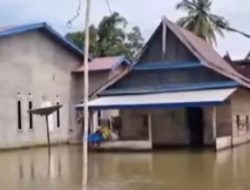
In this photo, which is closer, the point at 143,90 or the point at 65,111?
the point at 143,90

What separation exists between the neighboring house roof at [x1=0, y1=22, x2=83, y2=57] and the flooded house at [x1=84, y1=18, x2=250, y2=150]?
5.12m

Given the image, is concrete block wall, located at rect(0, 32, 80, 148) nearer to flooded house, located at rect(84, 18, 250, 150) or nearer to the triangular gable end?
flooded house, located at rect(84, 18, 250, 150)

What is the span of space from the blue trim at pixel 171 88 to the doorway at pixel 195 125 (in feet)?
4.14

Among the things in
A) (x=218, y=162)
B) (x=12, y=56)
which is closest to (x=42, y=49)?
(x=12, y=56)

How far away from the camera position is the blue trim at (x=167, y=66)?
27.2 meters

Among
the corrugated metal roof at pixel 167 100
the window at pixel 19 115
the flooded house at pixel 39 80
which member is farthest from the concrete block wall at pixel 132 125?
the window at pixel 19 115

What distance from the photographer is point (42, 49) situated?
3159cm

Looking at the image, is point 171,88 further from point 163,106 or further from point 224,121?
point 224,121

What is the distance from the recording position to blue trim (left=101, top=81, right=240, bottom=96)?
26173mm

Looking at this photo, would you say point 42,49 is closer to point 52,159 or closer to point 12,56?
point 12,56

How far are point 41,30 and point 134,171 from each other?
16.4 m

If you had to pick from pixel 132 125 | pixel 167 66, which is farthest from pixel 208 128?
pixel 132 125

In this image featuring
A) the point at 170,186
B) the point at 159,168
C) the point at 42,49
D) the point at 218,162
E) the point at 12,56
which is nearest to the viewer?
the point at 170,186

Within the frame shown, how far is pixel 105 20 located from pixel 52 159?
2810cm
